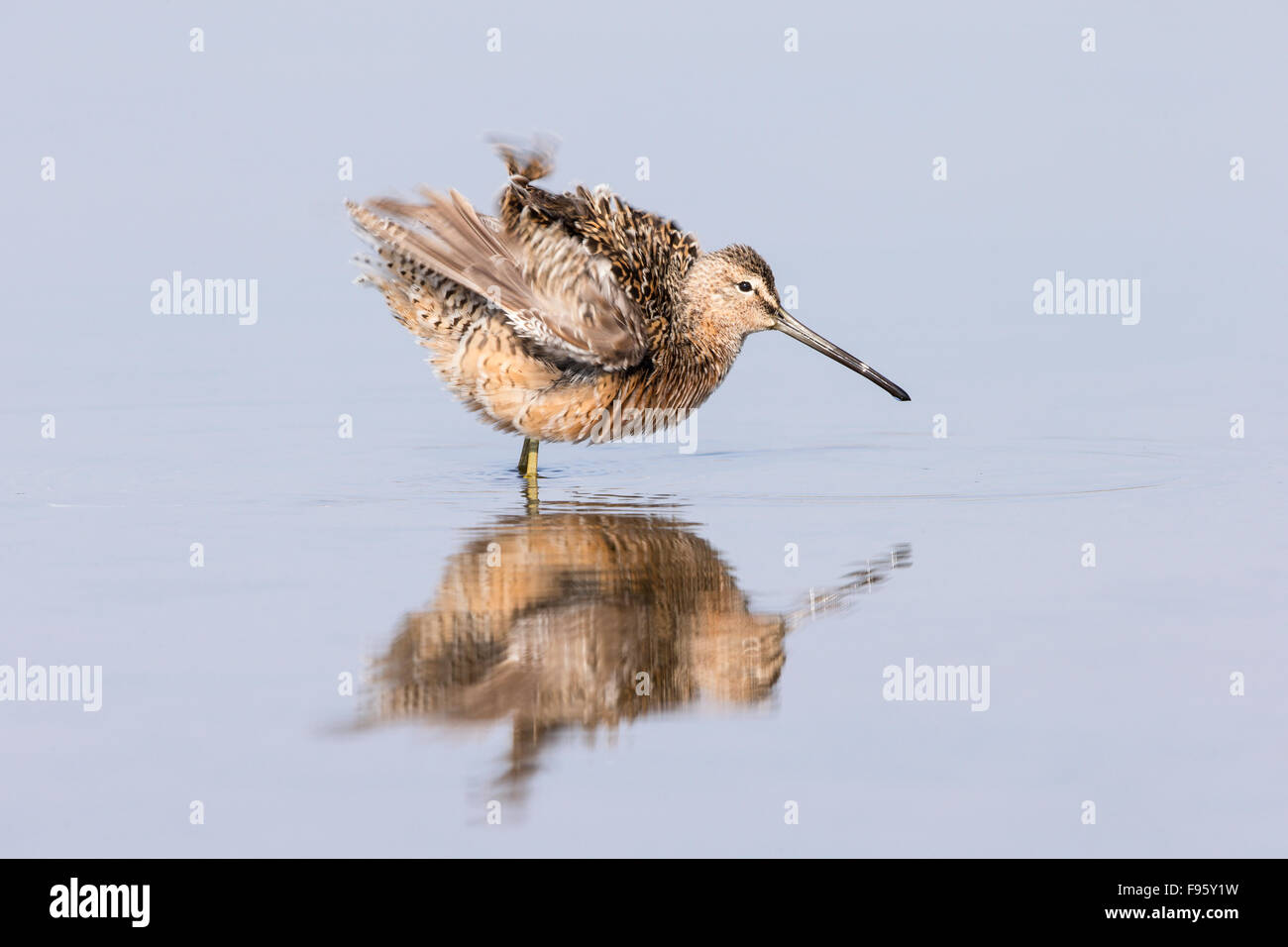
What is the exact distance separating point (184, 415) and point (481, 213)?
278 centimetres

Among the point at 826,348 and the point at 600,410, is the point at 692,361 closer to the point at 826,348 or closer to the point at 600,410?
the point at 600,410

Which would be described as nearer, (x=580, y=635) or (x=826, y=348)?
(x=580, y=635)

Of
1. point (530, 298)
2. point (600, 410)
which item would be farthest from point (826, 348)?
point (530, 298)

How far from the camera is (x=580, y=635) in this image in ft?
21.8

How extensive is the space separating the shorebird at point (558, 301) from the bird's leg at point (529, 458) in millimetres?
11

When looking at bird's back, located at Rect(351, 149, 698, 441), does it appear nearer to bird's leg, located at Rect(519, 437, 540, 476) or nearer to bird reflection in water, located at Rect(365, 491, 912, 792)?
bird's leg, located at Rect(519, 437, 540, 476)

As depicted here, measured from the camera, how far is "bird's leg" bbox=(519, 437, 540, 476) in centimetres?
992

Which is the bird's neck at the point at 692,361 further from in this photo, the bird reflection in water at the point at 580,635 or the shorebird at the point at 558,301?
the bird reflection in water at the point at 580,635

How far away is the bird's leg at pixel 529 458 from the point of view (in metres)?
9.92

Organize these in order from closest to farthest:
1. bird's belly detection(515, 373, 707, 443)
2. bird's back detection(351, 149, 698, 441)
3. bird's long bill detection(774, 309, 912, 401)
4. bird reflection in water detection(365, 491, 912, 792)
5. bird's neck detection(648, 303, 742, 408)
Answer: bird reflection in water detection(365, 491, 912, 792) < bird's back detection(351, 149, 698, 441) < bird's belly detection(515, 373, 707, 443) < bird's neck detection(648, 303, 742, 408) < bird's long bill detection(774, 309, 912, 401)

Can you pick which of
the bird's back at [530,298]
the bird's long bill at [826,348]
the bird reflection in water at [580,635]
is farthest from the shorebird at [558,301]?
the bird reflection in water at [580,635]

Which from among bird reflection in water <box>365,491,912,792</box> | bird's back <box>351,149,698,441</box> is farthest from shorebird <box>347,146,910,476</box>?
bird reflection in water <box>365,491,912,792</box>

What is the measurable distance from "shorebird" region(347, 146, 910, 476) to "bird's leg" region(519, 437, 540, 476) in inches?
0.4

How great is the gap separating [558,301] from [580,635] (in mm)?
2999
